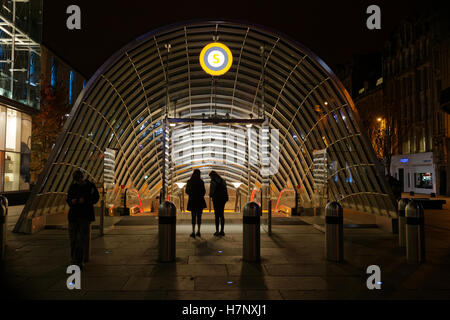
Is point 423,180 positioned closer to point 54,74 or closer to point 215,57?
point 215,57

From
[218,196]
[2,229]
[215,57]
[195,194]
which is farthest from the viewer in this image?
[215,57]

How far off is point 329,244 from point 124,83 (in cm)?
1283

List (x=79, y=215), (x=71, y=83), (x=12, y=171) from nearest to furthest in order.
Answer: (x=79, y=215), (x=12, y=171), (x=71, y=83)

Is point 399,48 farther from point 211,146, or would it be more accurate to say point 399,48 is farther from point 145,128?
point 145,128

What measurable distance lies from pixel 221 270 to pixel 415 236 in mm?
3976

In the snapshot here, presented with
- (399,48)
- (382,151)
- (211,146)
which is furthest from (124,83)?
(399,48)

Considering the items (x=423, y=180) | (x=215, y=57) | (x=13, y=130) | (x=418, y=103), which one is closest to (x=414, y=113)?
(x=418, y=103)

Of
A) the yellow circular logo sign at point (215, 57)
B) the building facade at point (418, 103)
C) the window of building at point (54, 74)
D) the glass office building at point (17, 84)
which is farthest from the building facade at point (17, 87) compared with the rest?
the building facade at point (418, 103)

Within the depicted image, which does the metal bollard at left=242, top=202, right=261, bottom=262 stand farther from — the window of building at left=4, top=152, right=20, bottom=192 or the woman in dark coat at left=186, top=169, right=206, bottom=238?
the window of building at left=4, top=152, right=20, bottom=192

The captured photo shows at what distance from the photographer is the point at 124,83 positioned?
1695cm

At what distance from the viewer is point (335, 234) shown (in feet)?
24.3

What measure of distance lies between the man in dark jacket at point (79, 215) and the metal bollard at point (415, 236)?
254 inches

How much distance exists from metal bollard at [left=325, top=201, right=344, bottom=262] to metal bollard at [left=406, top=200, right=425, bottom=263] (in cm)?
136

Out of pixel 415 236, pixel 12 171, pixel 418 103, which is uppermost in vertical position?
pixel 418 103
